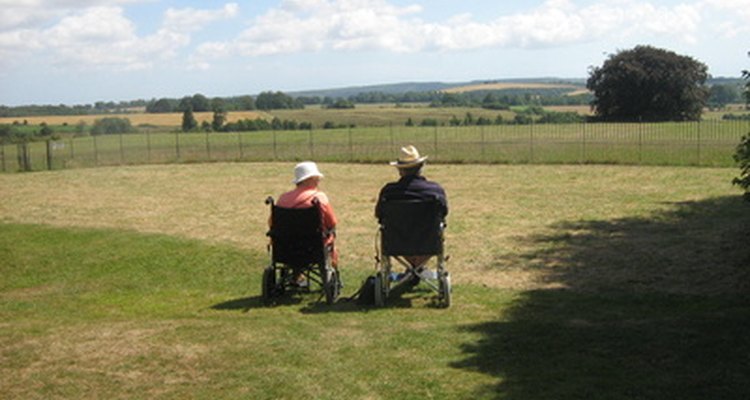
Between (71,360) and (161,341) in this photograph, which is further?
(161,341)

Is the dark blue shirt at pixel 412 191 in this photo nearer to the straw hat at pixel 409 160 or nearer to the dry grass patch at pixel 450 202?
the straw hat at pixel 409 160

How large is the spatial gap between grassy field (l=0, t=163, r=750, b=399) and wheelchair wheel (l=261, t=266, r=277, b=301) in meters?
0.19

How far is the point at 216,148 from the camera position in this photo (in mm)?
46500

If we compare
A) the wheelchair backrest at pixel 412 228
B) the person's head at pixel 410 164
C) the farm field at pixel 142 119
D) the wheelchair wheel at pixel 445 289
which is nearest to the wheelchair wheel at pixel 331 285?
the wheelchair backrest at pixel 412 228

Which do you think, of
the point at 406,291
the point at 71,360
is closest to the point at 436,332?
the point at 406,291

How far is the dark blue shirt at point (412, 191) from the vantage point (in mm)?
8383

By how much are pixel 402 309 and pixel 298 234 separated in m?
1.38

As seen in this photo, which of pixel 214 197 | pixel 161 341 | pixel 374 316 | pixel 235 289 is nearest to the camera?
pixel 161 341

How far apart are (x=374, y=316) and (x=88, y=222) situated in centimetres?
1087

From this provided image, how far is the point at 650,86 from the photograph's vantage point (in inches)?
2072

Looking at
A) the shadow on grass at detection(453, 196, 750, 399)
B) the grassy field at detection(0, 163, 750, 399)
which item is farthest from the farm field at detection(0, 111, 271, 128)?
the shadow on grass at detection(453, 196, 750, 399)

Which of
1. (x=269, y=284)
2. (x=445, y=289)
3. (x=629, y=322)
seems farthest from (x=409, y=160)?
(x=629, y=322)

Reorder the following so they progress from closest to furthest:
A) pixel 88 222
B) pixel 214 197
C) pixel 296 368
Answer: pixel 296 368
pixel 88 222
pixel 214 197

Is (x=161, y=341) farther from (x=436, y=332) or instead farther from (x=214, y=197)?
(x=214, y=197)
